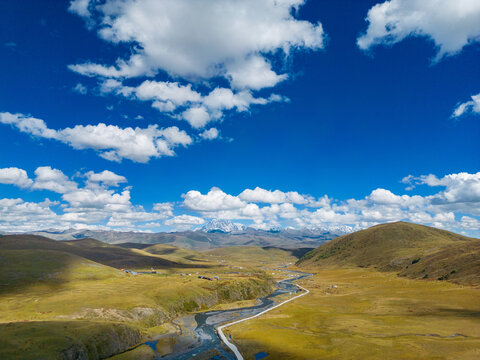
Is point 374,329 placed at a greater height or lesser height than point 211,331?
greater

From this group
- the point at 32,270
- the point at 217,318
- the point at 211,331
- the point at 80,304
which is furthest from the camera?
the point at 32,270

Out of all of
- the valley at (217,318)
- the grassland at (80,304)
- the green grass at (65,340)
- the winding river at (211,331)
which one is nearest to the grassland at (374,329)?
the valley at (217,318)

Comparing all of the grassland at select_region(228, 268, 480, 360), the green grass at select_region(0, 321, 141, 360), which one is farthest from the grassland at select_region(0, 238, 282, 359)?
the grassland at select_region(228, 268, 480, 360)

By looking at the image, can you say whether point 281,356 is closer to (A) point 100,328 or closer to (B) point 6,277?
(A) point 100,328

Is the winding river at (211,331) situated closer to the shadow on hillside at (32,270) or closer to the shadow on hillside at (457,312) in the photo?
the shadow on hillside at (457,312)

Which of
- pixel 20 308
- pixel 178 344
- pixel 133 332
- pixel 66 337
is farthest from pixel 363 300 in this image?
pixel 20 308

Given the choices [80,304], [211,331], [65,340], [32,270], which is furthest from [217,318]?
[32,270]

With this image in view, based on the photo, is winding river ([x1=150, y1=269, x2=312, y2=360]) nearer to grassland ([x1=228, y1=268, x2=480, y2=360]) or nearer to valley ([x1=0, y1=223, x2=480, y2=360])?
valley ([x1=0, y1=223, x2=480, y2=360])

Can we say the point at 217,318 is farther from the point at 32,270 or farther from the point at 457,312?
the point at 32,270
